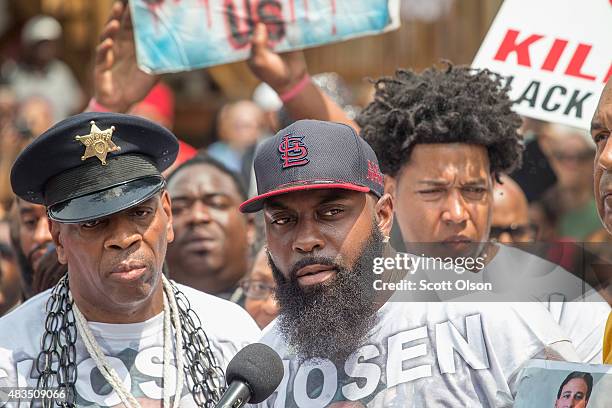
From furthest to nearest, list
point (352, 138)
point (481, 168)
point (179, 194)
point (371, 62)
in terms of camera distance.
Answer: point (371, 62) < point (179, 194) < point (481, 168) < point (352, 138)

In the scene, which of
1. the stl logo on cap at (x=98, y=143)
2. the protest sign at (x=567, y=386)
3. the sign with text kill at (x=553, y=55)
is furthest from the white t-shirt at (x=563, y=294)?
the stl logo on cap at (x=98, y=143)

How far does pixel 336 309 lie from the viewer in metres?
3.47

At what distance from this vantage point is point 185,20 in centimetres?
516

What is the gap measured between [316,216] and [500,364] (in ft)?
2.37

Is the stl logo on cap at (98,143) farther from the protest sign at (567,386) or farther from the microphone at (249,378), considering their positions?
the protest sign at (567,386)

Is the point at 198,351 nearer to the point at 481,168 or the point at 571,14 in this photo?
the point at 481,168

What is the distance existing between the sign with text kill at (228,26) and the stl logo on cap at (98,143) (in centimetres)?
144

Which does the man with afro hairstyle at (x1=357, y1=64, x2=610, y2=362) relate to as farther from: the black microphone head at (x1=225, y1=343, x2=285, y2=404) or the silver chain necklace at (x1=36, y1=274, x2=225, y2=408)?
the black microphone head at (x1=225, y1=343, x2=285, y2=404)

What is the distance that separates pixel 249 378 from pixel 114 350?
0.81 meters

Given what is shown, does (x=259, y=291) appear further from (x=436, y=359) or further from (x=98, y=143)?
(x=436, y=359)

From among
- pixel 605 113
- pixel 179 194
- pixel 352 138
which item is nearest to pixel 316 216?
pixel 352 138

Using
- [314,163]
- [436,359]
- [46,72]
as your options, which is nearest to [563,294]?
[436,359]

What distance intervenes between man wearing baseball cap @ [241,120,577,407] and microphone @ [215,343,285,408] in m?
0.32

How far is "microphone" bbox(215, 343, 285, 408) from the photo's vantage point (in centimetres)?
298
